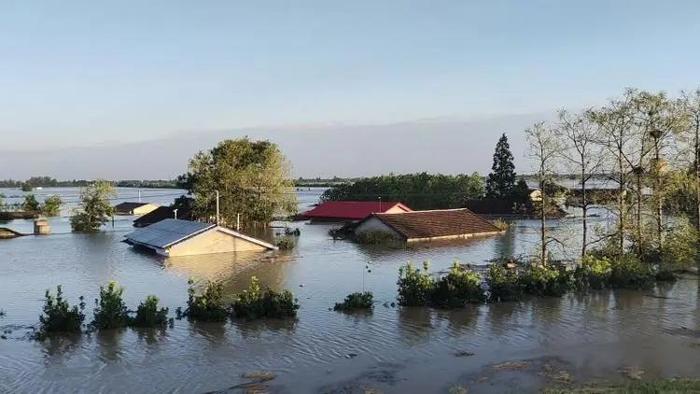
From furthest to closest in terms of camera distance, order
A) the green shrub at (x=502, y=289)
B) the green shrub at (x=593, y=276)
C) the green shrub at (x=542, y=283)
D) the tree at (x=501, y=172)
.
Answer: the tree at (x=501, y=172), the green shrub at (x=593, y=276), the green shrub at (x=542, y=283), the green shrub at (x=502, y=289)

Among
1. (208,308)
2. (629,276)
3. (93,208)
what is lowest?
(208,308)

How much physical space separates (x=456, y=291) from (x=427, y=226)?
2214 centimetres

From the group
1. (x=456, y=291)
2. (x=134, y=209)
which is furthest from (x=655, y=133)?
(x=134, y=209)

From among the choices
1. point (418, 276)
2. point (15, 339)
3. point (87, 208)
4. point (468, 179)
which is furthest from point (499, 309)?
point (468, 179)

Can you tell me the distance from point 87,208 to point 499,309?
3797cm

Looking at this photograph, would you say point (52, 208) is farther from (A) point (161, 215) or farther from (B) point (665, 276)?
(B) point (665, 276)

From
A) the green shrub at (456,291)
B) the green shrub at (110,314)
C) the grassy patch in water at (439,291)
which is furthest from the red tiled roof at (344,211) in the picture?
the green shrub at (110,314)

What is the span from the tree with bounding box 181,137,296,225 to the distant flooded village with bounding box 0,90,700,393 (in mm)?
9323

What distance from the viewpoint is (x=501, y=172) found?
66.0 m

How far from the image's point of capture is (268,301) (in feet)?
52.5

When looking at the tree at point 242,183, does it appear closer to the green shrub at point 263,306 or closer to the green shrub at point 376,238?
the green shrub at point 376,238

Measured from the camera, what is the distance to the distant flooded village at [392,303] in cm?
1147

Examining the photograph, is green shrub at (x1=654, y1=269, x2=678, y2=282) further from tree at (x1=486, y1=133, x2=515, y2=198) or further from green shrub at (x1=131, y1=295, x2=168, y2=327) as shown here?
tree at (x1=486, y1=133, x2=515, y2=198)

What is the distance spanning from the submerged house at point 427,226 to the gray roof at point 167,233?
1102cm
